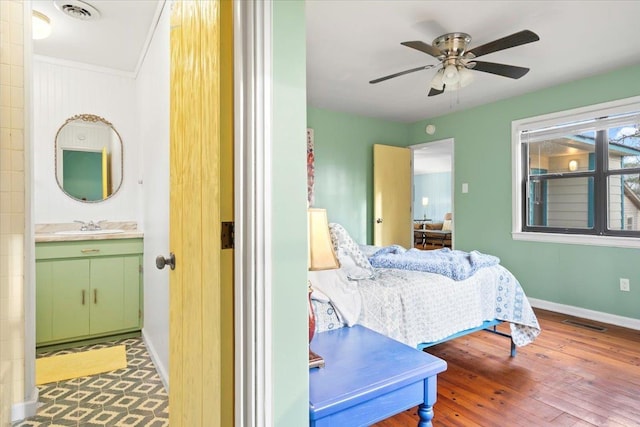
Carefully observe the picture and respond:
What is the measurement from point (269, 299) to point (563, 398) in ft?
7.07

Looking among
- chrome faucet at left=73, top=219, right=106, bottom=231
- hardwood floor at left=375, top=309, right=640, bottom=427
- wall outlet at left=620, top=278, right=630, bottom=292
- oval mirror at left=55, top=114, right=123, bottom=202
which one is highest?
oval mirror at left=55, top=114, right=123, bottom=202

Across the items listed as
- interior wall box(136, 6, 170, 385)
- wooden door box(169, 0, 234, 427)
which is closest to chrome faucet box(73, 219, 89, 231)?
interior wall box(136, 6, 170, 385)

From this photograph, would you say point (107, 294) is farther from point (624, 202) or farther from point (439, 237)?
point (439, 237)

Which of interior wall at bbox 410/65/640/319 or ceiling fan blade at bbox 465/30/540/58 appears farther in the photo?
interior wall at bbox 410/65/640/319

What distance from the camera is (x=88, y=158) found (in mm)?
3438

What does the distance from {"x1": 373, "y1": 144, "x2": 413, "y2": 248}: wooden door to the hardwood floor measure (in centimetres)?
217

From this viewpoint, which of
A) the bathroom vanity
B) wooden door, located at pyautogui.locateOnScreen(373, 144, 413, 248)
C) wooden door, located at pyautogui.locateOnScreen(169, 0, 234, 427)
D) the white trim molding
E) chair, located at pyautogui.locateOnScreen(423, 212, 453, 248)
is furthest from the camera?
chair, located at pyautogui.locateOnScreen(423, 212, 453, 248)

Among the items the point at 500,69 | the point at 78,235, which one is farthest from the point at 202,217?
the point at 500,69

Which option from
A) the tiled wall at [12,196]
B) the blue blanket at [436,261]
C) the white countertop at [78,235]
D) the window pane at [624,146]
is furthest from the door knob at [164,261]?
the window pane at [624,146]

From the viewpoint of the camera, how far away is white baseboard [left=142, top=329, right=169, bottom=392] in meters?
2.19

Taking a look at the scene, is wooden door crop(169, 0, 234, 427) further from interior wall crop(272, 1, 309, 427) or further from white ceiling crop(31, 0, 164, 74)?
white ceiling crop(31, 0, 164, 74)

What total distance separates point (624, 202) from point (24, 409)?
486cm

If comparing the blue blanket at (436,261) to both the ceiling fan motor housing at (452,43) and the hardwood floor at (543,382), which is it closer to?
the hardwood floor at (543,382)

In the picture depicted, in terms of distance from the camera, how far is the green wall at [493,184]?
3.44 metres
